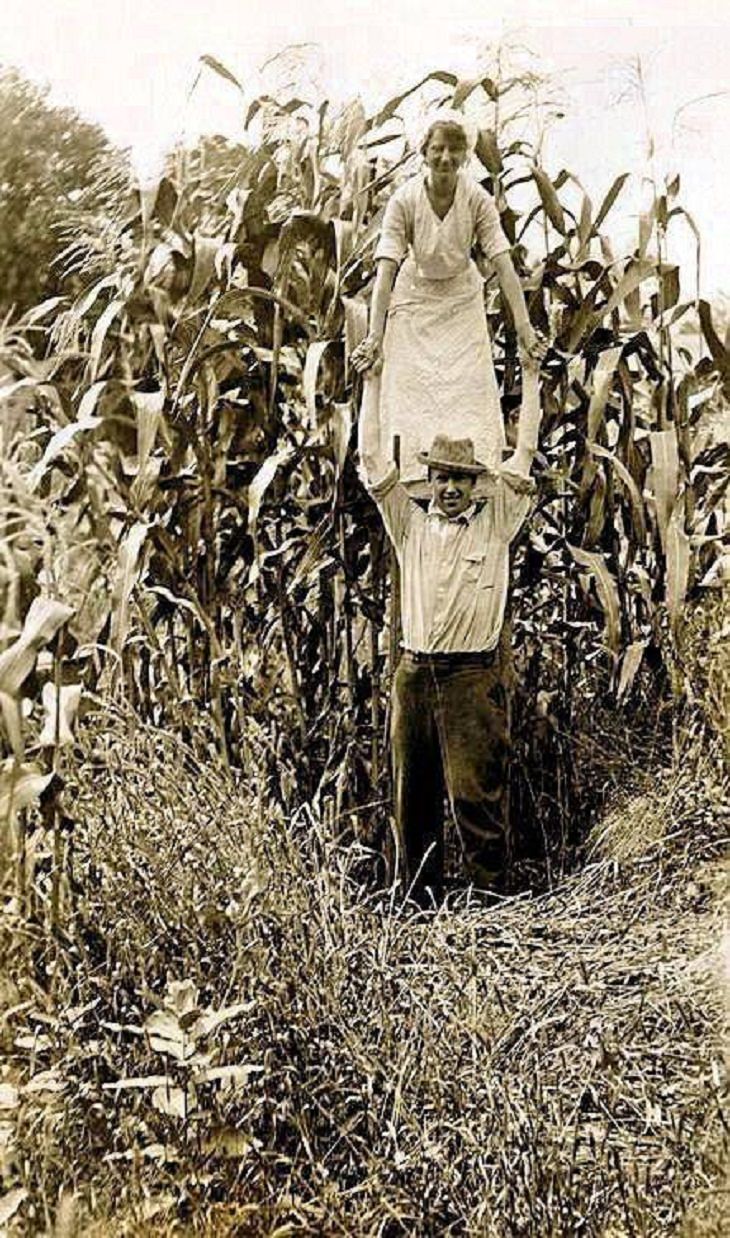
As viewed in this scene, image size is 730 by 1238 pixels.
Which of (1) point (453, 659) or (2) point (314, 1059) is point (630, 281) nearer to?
(1) point (453, 659)

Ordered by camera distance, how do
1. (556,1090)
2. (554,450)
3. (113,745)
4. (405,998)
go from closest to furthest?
(556,1090) → (405,998) → (113,745) → (554,450)

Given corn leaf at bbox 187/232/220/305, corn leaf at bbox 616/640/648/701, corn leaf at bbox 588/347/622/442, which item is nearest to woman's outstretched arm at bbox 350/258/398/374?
corn leaf at bbox 187/232/220/305

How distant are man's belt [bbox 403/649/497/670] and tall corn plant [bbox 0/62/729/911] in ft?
0.77

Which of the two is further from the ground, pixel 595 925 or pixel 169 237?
pixel 169 237

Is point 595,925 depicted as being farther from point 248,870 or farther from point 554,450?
point 554,450

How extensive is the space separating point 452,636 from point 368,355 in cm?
43

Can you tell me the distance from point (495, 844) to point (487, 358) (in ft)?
2.42

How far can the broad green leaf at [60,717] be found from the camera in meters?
2.11

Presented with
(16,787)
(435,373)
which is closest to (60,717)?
(16,787)

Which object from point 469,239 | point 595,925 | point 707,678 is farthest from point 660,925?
point 469,239

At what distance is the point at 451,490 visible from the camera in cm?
238

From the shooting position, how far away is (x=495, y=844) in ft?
8.24

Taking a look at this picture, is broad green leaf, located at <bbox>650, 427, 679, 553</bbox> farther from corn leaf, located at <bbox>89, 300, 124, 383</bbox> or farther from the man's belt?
corn leaf, located at <bbox>89, 300, 124, 383</bbox>

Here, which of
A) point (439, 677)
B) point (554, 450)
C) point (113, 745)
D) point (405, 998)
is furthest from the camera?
point (554, 450)
